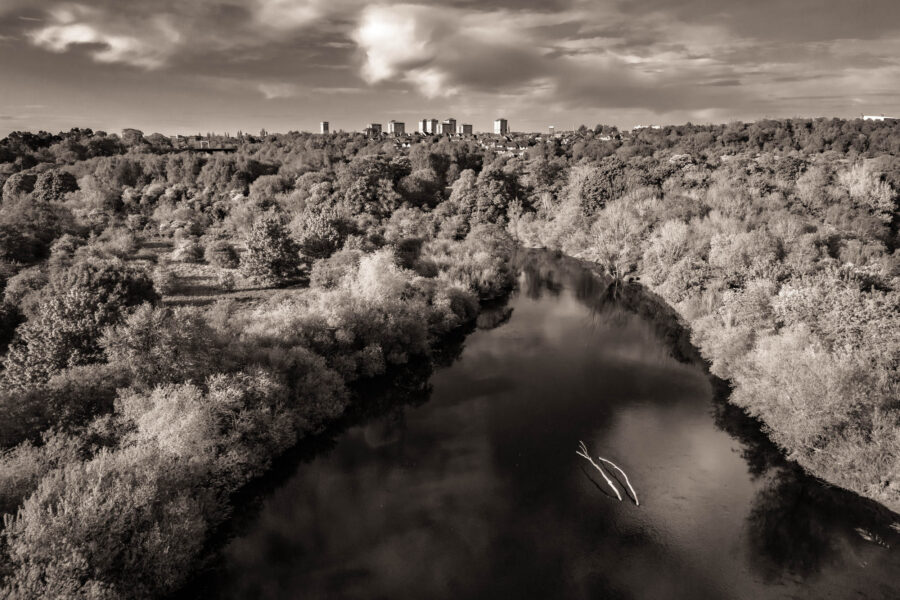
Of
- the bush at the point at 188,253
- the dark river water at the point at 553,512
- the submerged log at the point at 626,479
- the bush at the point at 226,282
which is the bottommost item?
the dark river water at the point at 553,512

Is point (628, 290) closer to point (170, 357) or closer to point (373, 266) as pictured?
point (373, 266)

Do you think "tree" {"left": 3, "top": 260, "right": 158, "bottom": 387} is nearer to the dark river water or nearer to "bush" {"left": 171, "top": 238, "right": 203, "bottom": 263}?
the dark river water

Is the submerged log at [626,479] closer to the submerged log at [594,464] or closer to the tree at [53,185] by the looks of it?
the submerged log at [594,464]

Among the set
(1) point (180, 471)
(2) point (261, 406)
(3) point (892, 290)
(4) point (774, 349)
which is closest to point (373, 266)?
(2) point (261, 406)

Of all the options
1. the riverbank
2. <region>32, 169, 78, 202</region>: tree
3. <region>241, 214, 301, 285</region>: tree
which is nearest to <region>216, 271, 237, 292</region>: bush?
<region>241, 214, 301, 285</region>: tree

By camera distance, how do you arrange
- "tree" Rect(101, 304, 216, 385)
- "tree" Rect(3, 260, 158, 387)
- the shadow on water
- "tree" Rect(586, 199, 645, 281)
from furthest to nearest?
"tree" Rect(586, 199, 645, 281) → "tree" Rect(3, 260, 158, 387) → "tree" Rect(101, 304, 216, 385) → the shadow on water

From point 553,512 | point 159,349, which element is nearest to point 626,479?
point 553,512

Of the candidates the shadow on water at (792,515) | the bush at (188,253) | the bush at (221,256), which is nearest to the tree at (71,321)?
the bush at (221,256)

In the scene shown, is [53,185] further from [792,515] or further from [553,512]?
[792,515]
